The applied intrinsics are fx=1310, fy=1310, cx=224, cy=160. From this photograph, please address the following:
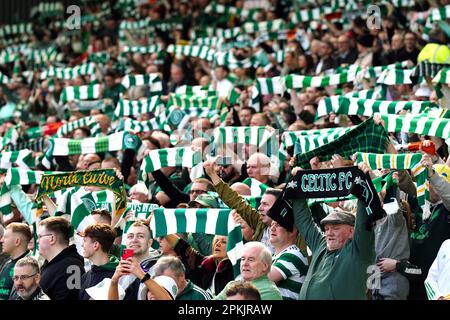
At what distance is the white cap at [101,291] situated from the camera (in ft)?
30.0

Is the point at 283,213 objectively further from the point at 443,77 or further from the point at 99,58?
the point at 99,58

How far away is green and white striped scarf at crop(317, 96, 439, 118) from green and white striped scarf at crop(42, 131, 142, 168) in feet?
7.00

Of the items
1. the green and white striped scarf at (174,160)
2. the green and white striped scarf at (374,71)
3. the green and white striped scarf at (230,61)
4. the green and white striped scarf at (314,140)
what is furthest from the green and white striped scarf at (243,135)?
the green and white striped scarf at (230,61)

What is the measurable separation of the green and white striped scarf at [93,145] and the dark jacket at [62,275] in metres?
3.61

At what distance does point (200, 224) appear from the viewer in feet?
32.7

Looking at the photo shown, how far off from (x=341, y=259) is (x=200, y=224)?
5.13 ft

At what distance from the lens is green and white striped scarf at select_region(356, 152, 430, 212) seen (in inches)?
400

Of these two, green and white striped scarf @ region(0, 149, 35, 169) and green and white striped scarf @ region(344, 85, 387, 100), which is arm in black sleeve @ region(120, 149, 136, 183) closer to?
green and white striped scarf @ region(0, 149, 35, 169)

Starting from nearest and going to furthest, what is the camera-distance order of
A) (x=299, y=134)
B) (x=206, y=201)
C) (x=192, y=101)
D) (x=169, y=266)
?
(x=169, y=266), (x=206, y=201), (x=299, y=134), (x=192, y=101)

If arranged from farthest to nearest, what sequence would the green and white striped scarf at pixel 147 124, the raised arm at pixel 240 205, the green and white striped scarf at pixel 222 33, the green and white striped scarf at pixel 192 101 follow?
the green and white striped scarf at pixel 222 33, the green and white striped scarf at pixel 192 101, the green and white striped scarf at pixel 147 124, the raised arm at pixel 240 205

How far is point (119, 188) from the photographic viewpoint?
11516mm

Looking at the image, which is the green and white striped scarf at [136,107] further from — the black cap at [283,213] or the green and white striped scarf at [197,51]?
the black cap at [283,213]

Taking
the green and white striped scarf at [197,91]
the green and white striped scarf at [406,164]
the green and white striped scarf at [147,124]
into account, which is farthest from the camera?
the green and white striped scarf at [197,91]

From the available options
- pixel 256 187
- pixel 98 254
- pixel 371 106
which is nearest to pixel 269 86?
pixel 371 106
